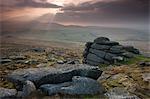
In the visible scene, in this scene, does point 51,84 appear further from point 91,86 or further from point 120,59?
point 120,59

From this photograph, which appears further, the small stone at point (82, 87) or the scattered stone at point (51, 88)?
the scattered stone at point (51, 88)

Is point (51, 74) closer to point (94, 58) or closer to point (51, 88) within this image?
point (51, 88)

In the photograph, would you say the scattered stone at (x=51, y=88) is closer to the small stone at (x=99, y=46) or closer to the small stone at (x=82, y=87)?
the small stone at (x=82, y=87)

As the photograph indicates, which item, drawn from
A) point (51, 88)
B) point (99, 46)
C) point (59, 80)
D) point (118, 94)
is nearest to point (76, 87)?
point (51, 88)

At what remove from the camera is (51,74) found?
33.1 metres

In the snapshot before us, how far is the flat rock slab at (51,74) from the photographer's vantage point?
108ft

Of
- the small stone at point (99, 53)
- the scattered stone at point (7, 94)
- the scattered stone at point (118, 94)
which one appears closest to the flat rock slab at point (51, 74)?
the scattered stone at point (7, 94)

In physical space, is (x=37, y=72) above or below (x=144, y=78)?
above

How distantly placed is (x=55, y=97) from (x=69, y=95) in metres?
1.49

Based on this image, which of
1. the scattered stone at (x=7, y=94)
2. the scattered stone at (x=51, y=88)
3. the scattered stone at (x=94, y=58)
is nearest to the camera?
the scattered stone at (x=7, y=94)

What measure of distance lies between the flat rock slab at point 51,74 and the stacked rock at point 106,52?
99.1 feet

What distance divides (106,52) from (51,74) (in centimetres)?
3614

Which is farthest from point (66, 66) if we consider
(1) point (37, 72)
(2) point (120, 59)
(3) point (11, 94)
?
(2) point (120, 59)

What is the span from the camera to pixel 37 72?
111 ft
